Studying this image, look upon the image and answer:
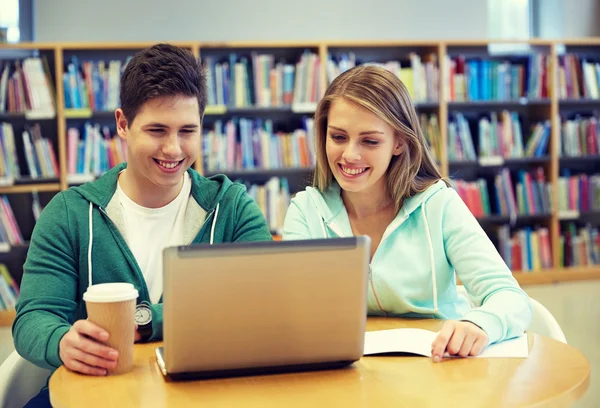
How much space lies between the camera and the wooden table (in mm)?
1131

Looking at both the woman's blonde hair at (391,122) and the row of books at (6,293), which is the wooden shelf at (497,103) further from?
the woman's blonde hair at (391,122)

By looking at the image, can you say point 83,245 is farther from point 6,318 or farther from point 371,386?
point 6,318

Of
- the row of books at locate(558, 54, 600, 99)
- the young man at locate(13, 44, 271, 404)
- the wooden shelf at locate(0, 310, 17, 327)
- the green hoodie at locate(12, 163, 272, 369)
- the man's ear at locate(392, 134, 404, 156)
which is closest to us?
the green hoodie at locate(12, 163, 272, 369)

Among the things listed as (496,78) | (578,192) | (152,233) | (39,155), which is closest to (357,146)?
(152,233)

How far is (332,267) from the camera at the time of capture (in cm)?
118

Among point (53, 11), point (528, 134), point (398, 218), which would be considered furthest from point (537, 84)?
point (398, 218)

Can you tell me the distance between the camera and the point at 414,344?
143 centimetres

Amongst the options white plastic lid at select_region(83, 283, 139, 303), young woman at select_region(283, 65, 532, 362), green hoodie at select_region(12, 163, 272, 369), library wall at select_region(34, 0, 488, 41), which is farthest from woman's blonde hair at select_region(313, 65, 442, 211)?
library wall at select_region(34, 0, 488, 41)

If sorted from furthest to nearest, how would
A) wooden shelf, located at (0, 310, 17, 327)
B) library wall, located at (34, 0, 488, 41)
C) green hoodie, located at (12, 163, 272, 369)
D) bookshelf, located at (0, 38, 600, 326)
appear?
library wall, located at (34, 0, 488, 41), bookshelf, located at (0, 38, 600, 326), wooden shelf, located at (0, 310, 17, 327), green hoodie, located at (12, 163, 272, 369)

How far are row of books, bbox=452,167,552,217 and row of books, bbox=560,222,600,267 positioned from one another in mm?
302

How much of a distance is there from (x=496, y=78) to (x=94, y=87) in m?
2.86

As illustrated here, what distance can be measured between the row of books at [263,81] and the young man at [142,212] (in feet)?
10.5

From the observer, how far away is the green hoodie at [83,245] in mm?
1497

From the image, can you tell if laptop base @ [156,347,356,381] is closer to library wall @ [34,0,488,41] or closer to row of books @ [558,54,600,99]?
library wall @ [34,0,488,41]
